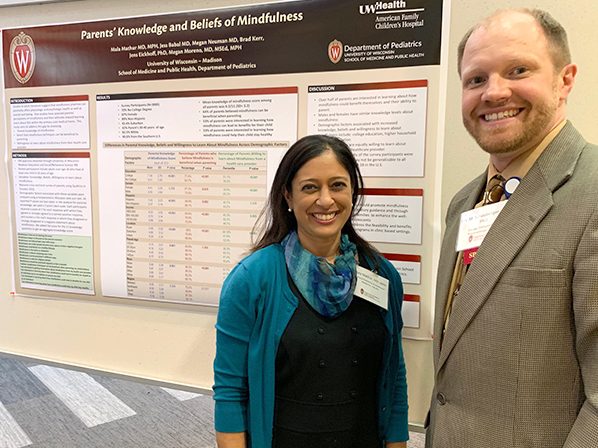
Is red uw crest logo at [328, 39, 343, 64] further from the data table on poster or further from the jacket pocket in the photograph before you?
the jacket pocket

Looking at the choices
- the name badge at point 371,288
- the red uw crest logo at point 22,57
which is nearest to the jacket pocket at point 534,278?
the name badge at point 371,288

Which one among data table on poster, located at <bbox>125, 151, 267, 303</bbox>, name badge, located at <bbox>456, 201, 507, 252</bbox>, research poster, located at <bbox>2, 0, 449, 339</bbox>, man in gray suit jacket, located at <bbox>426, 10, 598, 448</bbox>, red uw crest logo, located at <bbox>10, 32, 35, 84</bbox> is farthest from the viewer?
red uw crest logo, located at <bbox>10, 32, 35, 84</bbox>

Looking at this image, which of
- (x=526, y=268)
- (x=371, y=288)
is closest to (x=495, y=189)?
(x=526, y=268)

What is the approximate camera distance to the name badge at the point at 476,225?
1060 millimetres

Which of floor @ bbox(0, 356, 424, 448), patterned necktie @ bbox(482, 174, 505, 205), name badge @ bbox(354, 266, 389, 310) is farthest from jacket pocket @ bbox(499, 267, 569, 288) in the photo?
floor @ bbox(0, 356, 424, 448)

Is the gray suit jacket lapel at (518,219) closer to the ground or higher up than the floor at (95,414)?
higher up

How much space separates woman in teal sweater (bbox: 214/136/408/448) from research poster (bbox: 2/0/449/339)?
0.40 meters

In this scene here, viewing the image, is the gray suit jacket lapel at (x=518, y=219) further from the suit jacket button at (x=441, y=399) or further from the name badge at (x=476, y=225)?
the suit jacket button at (x=441, y=399)

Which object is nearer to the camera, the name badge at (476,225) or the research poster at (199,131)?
the name badge at (476,225)

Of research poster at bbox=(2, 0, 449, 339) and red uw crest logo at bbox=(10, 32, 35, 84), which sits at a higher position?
red uw crest logo at bbox=(10, 32, 35, 84)

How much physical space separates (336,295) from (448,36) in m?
0.98

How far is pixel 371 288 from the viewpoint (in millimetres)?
1356

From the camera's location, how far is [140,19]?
1.94 metres

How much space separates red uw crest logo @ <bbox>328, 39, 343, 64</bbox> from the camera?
1.70 m
